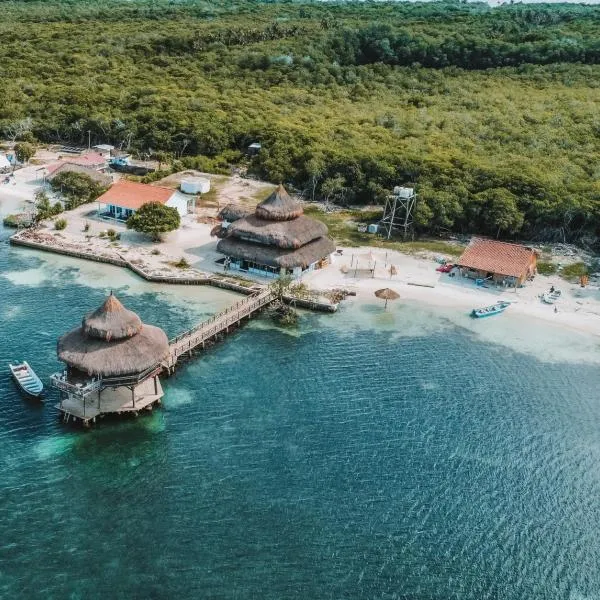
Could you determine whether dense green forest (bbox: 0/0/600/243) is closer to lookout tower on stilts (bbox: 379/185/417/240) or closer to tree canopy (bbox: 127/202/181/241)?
lookout tower on stilts (bbox: 379/185/417/240)

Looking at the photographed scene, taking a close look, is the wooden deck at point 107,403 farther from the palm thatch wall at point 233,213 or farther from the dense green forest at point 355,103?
the dense green forest at point 355,103

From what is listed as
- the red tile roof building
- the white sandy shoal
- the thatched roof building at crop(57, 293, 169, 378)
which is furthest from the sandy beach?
the thatched roof building at crop(57, 293, 169, 378)

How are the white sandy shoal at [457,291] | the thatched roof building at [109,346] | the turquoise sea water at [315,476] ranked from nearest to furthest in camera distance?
the turquoise sea water at [315,476]
the thatched roof building at [109,346]
the white sandy shoal at [457,291]

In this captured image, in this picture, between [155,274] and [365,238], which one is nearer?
[155,274]

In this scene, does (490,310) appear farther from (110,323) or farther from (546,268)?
(110,323)

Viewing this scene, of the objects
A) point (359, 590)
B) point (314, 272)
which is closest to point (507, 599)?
point (359, 590)

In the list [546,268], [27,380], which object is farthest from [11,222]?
[546,268]

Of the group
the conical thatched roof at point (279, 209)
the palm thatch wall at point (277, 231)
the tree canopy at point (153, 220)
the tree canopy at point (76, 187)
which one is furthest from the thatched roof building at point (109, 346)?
the tree canopy at point (76, 187)

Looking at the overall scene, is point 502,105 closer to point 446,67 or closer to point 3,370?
point 446,67
